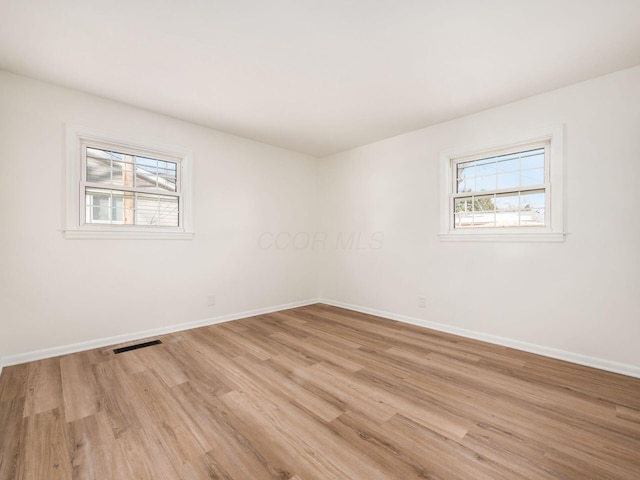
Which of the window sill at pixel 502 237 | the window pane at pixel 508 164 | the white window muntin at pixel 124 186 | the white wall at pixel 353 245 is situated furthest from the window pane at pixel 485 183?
the white window muntin at pixel 124 186

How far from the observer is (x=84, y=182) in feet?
9.65

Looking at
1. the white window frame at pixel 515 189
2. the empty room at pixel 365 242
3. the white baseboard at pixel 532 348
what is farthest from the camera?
the white window frame at pixel 515 189

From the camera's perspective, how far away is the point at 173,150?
353 cm

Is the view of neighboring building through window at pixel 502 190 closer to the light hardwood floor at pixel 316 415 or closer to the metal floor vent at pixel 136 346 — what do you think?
the light hardwood floor at pixel 316 415

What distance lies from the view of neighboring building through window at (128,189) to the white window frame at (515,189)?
3320mm

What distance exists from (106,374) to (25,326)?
1.00 meters

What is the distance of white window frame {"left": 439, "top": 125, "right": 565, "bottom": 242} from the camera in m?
2.78

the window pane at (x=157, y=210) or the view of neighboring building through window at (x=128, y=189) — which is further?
the window pane at (x=157, y=210)

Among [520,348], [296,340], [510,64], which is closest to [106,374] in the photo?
[296,340]

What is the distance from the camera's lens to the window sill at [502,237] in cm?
281

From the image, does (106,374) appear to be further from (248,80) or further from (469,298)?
(469,298)

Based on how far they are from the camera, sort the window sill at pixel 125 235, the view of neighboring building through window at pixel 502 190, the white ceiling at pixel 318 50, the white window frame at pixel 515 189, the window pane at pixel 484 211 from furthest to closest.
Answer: the window pane at pixel 484 211 < the view of neighboring building through window at pixel 502 190 < the window sill at pixel 125 235 < the white window frame at pixel 515 189 < the white ceiling at pixel 318 50

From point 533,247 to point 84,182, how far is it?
4551 mm

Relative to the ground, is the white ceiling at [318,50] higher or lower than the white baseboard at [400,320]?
higher
